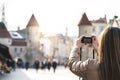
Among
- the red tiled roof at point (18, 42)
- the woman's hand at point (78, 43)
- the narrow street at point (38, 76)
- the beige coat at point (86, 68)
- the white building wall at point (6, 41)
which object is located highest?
the woman's hand at point (78, 43)

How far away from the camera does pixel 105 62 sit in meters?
3.40

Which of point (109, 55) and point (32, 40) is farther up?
point (109, 55)

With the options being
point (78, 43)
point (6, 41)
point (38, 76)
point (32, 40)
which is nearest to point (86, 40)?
point (78, 43)

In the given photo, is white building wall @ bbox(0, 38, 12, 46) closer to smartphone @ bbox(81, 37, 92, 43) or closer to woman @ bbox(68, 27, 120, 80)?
smartphone @ bbox(81, 37, 92, 43)

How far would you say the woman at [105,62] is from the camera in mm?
3371

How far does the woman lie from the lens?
337 cm

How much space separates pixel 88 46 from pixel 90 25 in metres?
106

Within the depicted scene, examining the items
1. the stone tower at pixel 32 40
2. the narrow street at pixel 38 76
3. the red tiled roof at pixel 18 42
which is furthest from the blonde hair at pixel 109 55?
the red tiled roof at pixel 18 42

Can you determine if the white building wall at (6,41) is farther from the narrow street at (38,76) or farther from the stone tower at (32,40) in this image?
the narrow street at (38,76)

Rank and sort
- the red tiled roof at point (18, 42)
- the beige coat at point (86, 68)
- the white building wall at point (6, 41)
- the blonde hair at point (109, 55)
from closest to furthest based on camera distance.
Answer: the blonde hair at point (109, 55) → the beige coat at point (86, 68) → the white building wall at point (6, 41) → the red tiled roof at point (18, 42)

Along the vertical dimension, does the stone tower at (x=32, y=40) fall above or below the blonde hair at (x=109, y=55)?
below

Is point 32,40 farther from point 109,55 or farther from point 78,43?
point 109,55

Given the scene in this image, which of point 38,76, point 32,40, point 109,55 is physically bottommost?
point 32,40

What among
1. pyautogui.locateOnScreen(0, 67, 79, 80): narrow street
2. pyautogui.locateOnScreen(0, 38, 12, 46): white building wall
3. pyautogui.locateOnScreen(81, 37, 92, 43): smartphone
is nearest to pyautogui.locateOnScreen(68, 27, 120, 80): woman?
pyautogui.locateOnScreen(81, 37, 92, 43): smartphone
